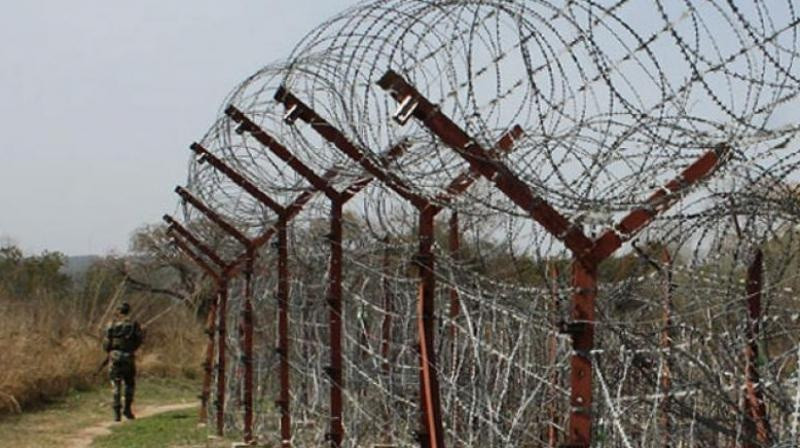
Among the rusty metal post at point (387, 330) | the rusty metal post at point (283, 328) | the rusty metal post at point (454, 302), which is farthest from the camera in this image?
the rusty metal post at point (283, 328)

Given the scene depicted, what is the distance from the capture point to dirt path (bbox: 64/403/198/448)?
40.9 ft

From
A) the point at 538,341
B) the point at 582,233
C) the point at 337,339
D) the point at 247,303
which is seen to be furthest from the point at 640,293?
the point at 247,303

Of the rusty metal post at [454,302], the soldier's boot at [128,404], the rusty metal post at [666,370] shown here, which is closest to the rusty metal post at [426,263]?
the rusty metal post at [454,302]

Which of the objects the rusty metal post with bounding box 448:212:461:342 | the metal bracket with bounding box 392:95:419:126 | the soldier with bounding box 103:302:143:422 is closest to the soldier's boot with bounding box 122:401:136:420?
the soldier with bounding box 103:302:143:422

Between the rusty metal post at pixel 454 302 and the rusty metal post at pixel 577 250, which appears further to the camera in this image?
the rusty metal post at pixel 454 302

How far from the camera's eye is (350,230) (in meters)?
8.07

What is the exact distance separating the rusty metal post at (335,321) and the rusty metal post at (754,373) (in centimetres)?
276

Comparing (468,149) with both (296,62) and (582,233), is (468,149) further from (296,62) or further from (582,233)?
(296,62)

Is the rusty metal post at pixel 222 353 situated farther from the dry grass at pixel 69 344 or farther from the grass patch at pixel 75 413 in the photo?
the dry grass at pixel 69 344

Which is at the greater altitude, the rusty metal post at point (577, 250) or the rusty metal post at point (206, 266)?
the rusty metal post at point (206, 266)

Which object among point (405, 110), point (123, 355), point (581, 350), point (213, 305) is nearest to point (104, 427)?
point (123, 355)

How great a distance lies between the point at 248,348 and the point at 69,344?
342 inches

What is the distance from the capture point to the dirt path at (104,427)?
1247cm

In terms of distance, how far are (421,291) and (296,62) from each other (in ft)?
4.55
